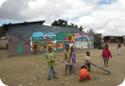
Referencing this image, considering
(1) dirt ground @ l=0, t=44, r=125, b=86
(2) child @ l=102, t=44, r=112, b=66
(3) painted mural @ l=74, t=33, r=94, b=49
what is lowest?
(1) dirt ground @ l=0, t=44, r=125, b=86

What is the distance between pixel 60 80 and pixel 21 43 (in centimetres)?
865

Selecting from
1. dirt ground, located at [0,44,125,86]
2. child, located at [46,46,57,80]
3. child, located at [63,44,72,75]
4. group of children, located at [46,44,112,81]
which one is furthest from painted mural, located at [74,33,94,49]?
child, located at [46,46,57,80]

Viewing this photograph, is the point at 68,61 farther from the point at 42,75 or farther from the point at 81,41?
the point at 81,41

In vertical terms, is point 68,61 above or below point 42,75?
above

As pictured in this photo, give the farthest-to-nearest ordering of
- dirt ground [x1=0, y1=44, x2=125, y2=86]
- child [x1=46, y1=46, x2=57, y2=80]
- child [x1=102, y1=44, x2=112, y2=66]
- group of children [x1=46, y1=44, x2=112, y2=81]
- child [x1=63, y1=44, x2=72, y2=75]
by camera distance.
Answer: child [x1=102, y1=44, x2=112, y2=66]
child [x1=63, y1=44, x2=72, y2=75]
child [x1=46, y1=46, x2=57, y2=80]
group of children [x1=46, y1=44, x2=112, y2=81]
dirt ground [x1=0, y1=44, x2=125, y2=86]

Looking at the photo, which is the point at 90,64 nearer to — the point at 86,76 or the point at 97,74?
the point at 97,74

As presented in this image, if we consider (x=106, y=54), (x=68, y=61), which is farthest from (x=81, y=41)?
(x=68, y=61)

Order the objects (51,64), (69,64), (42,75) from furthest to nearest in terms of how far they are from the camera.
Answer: (69,64) → (42,75) → (51,64)

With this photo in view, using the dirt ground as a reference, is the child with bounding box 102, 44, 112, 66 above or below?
above

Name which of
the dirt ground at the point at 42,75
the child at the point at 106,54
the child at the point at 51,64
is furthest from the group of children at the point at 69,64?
the child at the point at 106,54

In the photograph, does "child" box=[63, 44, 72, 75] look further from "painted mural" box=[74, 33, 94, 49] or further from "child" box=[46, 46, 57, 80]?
"painted mural" box=[74, 33, 94, 49]

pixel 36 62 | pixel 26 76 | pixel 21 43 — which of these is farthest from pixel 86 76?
pixel 21 43

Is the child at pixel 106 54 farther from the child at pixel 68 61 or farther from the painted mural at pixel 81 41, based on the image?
the child at pixel 68 61

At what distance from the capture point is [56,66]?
9195mm
